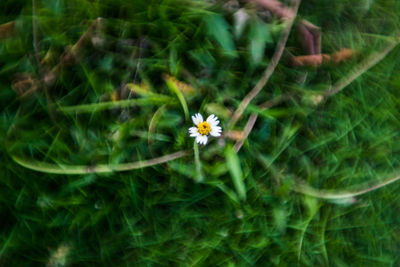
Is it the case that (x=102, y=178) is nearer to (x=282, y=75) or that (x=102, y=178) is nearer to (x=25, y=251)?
(x=25, y=251)

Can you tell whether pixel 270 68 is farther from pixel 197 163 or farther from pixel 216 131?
pixel 197 163

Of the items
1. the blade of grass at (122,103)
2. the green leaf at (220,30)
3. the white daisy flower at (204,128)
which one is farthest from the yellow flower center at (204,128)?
the green leaf at (220,30)

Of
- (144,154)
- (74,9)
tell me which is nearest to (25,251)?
(144,154)

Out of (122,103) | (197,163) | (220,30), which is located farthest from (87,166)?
(220,30)

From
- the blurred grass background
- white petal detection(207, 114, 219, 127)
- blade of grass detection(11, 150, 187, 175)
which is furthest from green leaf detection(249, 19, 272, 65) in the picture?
blade of grass detection(11, 150, 187, 175)

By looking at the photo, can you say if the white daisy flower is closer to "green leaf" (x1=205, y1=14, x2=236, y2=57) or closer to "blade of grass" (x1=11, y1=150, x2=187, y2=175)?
"blade of grass" (x1=11, y1=150, x2=187, y2=175)

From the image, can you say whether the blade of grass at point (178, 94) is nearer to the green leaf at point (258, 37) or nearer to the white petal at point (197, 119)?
the white petal at point (197, 119)

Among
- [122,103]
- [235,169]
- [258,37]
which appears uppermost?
[258,37]
